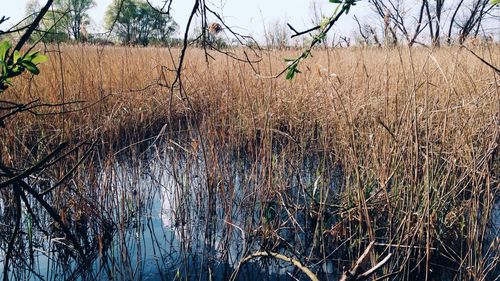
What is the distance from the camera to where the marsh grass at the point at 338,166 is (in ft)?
4.15

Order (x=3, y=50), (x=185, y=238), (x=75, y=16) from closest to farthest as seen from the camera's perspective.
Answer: (x=3, y=50), (x=75, y=16), (x=185, y=238)

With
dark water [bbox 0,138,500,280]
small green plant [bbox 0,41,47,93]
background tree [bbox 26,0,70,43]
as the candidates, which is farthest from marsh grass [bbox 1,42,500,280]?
small green plant [bbox 0,41,47,93]

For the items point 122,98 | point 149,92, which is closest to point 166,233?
point 122,98

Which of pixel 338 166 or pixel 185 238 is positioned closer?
pixel 185 238

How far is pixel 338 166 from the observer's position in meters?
2.25

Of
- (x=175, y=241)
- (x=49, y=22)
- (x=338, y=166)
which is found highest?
(x=49, y=22)

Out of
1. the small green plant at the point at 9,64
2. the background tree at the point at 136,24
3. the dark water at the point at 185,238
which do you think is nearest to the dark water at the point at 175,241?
the dark water at the point at 185,238

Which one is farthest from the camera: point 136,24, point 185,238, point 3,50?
point 136,24

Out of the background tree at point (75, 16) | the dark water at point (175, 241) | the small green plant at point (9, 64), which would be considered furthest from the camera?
the dark water at point (175, 241)

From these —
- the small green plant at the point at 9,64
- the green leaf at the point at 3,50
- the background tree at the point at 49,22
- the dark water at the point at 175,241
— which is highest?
the background tree at the point at 49,22

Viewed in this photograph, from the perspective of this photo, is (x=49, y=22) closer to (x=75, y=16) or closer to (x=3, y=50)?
(x=75, y=16)

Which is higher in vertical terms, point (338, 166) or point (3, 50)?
point (3, 50)

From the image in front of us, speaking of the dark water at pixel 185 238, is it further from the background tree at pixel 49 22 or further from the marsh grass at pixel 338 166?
the background tree at pixel 49 22

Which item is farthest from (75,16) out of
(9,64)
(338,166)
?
(338,166)
